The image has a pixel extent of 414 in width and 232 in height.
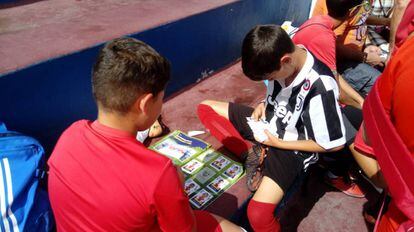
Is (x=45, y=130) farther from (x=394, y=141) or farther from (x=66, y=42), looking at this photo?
(x=394, y=141)

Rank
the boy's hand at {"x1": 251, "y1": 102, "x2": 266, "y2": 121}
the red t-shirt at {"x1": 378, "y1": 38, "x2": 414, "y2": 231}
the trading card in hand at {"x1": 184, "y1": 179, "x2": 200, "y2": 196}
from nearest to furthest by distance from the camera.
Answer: the red t-shirt at {"x1": 378, "y1": 38, "x2": 414, "y2": 231} → the trading card in hand at {"x1": 184, "y1": 179, "x2": 200, "y2": 196} → the boy's hand at {"x1": 251, "y1": 102, "x2": 266, "y2": 121}

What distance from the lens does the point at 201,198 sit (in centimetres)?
176

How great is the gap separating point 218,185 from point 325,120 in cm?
67

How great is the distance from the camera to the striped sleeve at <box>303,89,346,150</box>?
1612 millimetres

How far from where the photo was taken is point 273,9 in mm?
3402

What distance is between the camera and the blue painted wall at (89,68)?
1620mm

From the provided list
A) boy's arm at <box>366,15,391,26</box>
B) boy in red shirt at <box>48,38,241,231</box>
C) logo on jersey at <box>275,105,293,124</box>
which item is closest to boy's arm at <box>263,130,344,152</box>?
logo on jersey at <box>275,105,293,124</box>

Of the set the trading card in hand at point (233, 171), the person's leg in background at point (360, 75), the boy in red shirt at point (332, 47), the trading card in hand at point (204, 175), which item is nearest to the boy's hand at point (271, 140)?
the trading card in hand at point (233, 171)

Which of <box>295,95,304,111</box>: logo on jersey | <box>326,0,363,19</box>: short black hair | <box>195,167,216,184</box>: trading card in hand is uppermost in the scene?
<box>326,0,363,19</box>: short black hair

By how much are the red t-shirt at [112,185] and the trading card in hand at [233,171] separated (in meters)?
0.81

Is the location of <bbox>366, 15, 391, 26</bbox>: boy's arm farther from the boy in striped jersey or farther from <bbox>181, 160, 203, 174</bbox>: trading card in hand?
<bbox>181, 160, 203, 174</bbox>: trading card in hand

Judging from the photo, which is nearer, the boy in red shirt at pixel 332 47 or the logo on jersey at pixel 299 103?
the logo on jersey at pixel 299 103

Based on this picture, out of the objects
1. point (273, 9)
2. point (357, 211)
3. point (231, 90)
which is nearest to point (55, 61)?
point (231, 90)

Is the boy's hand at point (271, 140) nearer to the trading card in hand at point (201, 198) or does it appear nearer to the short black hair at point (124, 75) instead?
the trading card in hand at point (201, 198)
